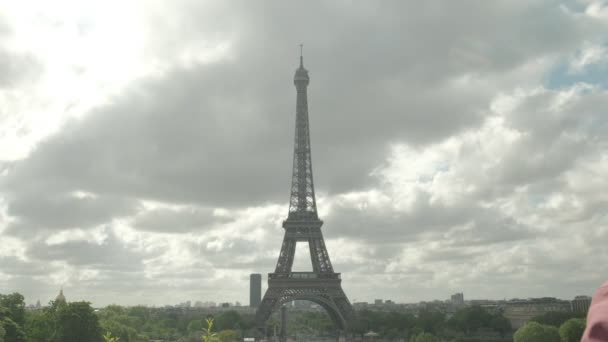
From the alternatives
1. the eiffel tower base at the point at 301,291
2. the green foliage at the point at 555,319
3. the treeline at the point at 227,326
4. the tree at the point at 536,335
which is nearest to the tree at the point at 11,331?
the treeline at the point at 227,326

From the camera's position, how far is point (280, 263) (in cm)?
9975

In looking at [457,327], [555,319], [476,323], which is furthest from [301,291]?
[555,319]

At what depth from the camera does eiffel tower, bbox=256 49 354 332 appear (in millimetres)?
98750

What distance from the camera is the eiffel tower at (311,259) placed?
98.8 m

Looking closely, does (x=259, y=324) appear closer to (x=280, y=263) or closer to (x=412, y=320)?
(x=280, y=263)

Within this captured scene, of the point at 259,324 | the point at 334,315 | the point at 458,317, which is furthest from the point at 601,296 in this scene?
the point at 458,317

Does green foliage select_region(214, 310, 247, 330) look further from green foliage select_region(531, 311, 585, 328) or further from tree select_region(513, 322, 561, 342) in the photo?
tree select_region(513, 322, 561, 342)

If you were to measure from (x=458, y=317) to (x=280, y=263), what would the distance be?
38476mm

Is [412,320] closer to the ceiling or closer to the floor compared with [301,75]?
closer to the floor

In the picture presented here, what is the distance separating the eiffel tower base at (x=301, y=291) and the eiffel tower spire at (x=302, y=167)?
9.89 metres

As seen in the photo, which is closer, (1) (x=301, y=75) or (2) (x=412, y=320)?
(1) (x=301, y=75)

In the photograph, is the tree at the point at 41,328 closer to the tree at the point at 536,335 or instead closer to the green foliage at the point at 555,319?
the tree at the point at 536,335

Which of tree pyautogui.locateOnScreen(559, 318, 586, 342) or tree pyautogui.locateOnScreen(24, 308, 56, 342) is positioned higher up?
tree pyautogui.locateOnScreen(24, 308, 56, 342)

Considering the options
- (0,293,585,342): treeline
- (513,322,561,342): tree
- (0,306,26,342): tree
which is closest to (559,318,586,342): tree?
(0,293,585,342): treeline
